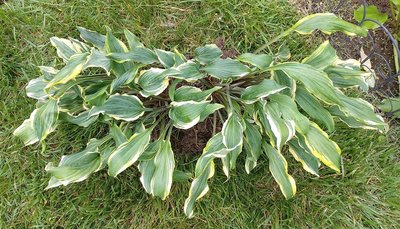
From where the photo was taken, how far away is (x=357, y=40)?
235 cm

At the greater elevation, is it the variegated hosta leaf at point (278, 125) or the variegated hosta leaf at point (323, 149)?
the variegated hosta leaf at point (278, 125)

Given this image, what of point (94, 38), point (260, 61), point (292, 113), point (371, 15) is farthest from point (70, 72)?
point (371, 15)

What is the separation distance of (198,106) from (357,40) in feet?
3.81

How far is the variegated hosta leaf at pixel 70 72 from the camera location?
1569 mm

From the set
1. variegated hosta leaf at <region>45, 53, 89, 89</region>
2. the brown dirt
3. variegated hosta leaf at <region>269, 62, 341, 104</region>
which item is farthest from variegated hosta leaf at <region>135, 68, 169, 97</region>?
the brown dirt

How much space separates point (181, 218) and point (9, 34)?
48.6 inches

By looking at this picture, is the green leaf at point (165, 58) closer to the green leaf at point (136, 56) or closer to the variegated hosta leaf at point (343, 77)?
the green leaf at point (136, 56)

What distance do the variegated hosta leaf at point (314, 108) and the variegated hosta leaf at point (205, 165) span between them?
34 centimetres

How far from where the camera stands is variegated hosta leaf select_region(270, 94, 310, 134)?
61.7 inches

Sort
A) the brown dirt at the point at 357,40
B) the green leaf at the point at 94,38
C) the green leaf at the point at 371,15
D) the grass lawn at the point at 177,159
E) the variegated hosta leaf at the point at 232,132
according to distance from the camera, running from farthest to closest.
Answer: the brown dirt at the point at 357,40 → the green leaf at the point at 371,15 → the grass lawn at the point at 177,159 → the green leaf at the point at 94,38 → the variegated hosta leaf at the point at 232,132

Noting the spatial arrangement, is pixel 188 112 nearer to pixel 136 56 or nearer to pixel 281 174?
pixel 136 56

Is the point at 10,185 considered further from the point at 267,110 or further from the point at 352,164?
the point at 352,164

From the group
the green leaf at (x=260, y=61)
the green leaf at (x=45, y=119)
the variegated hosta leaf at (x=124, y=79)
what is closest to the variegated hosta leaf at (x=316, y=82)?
the green leaf at (x=260, y=61)

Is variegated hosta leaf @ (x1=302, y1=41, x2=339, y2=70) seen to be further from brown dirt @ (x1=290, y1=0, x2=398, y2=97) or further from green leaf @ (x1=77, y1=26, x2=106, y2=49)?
green leaf @ (x1=77, y1=26, x2=106, y2=49)
